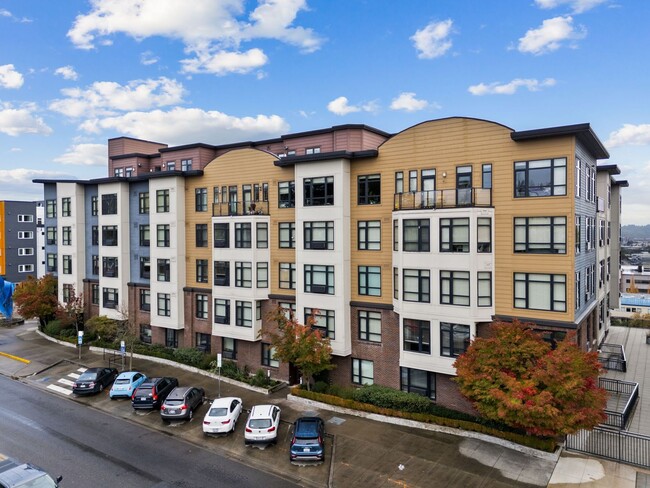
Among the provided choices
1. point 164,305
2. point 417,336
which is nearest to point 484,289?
point 417,336

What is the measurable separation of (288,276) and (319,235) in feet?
13.7

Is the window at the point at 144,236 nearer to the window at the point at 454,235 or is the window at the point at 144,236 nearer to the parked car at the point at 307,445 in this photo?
the parked car at the point at 307,445

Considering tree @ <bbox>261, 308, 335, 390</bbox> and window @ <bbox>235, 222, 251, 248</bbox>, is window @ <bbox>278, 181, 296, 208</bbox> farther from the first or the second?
tree @ <bbox>261, 308, 335, 390</bbox>

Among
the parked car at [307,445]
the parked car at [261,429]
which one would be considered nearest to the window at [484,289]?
the parked car at [307,445]

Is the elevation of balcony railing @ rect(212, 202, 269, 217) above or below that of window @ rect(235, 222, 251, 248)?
above

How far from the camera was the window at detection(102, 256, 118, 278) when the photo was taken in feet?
131

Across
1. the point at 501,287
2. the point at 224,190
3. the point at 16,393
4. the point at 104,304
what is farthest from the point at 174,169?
the point at 501,287

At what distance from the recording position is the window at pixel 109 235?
131 ft

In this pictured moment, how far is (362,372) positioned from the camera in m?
28.1

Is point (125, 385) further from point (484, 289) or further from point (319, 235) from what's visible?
point (484, 289)

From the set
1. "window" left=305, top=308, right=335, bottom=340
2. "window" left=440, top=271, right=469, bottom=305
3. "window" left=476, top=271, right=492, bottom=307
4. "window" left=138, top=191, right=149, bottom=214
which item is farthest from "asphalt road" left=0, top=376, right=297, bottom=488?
"window" left=138, top=191, right=149, bottom=214

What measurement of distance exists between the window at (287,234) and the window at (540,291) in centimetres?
1432

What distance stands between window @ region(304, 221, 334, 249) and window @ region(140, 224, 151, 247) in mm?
16252

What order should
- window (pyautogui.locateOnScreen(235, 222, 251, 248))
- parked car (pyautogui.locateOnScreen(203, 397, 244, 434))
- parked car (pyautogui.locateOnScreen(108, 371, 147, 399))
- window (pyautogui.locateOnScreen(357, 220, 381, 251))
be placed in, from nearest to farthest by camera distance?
parked car (pyautogui.locateOnScreen(203, 397, 244, 434)), parked car (pyautogui.locateOnScreen(108, 371, 147, 399)), window (pyautogui.locateOnScreen(357, 220, 381, 251)), window (pyautogui.locateOnScreen(235, 222, 251, 248))
